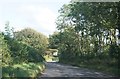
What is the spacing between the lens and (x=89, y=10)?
30734 millimetres

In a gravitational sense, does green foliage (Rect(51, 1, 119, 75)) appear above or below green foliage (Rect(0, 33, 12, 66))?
above

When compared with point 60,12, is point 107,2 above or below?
below

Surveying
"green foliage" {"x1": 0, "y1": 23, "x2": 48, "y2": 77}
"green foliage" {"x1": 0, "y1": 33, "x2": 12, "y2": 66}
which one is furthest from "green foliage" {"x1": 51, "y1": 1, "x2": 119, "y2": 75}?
"green foliage" {"x1": 0, "y1": 33, "x2": 12, "y2": 66}

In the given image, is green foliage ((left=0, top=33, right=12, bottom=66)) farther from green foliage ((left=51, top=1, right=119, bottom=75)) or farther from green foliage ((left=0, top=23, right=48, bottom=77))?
green foliage ((left=51, top=1, right=119, bottom=75))

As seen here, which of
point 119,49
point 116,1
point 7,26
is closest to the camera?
point 7,26

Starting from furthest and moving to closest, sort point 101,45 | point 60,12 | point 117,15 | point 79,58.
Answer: point 60,12
point 79,58
point 101,45
point 117,15

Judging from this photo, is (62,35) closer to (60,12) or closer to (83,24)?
Result: (60,12)

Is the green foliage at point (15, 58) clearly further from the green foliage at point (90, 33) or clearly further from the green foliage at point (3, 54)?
the green foliage at point (90, 33)

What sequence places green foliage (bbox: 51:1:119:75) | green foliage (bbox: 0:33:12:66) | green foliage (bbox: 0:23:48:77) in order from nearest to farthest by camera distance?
green foliage (bbox: 0:23:48:77)
green foliage (bbox: 0:33:12:66)
green foliage (bbox: 51:1:119:75)

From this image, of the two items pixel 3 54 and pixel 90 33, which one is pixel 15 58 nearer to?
pixel 3 54

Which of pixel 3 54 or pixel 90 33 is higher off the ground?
pixel 90 33

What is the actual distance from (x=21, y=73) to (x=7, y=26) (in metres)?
6.70

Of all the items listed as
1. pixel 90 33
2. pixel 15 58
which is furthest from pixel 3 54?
pixel 90 33

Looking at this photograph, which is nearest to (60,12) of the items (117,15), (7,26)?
(117,15)
